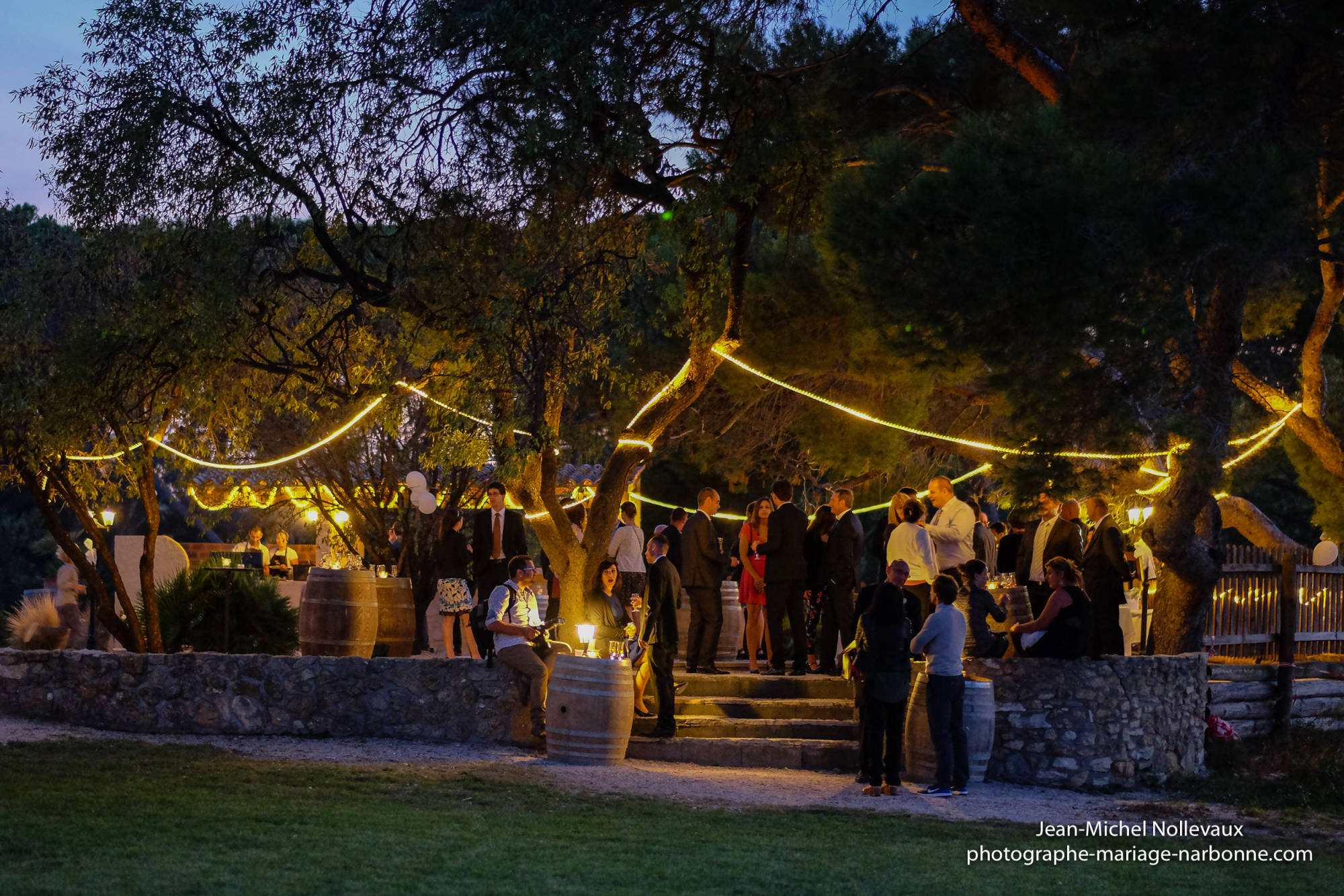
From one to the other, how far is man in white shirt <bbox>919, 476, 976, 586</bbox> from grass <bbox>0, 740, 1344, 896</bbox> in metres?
3.74

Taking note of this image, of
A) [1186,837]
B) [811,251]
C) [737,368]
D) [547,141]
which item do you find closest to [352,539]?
[737,368]

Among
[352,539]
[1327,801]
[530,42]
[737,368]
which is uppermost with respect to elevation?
[530,42]

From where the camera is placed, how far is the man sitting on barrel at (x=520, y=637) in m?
11.3

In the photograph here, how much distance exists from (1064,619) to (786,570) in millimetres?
2560

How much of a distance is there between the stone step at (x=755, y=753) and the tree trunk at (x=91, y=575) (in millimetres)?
5337

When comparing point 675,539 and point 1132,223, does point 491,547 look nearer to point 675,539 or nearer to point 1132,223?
point 675,539

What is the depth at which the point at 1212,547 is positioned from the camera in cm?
1256

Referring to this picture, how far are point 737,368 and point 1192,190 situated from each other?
8403 millimetres

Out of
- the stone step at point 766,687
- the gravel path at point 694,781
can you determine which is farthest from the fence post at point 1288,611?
the stone step at point 766,687

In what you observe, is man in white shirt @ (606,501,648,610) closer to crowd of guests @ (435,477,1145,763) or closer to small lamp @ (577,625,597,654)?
crowd of guests @ (435,477,1145,763)

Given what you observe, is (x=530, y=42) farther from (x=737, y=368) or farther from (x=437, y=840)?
(x=737, y=368)

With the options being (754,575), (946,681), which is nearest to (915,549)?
(946,681)

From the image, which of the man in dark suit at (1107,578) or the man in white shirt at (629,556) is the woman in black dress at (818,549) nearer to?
the man in white shirt at (629,556)

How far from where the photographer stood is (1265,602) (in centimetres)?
1444
